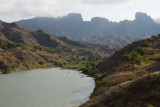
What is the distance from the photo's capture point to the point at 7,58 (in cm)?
17025

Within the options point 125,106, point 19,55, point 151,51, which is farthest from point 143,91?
point 19,55

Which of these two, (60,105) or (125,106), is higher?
(125,106)

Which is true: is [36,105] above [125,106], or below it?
below

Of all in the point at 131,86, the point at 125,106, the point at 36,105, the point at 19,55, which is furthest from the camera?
the point at 19,55

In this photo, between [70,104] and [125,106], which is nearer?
[125,106]

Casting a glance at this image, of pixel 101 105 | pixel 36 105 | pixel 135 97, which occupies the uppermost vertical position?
pixel 135 97

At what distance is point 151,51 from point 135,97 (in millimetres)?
99504

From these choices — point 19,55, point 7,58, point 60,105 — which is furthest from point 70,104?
point 19,55

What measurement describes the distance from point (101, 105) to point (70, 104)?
86.8ft

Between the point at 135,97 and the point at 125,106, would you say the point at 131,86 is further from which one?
the point at 125,106

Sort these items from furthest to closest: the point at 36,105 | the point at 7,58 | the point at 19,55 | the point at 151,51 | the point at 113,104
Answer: the point at 19,55, the point at 7,58, the point at 151,51, the point at 36,105, the point at 113,104

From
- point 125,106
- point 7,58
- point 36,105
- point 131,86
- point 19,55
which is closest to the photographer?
point 125,106

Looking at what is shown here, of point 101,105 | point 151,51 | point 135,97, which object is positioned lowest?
point 101,105

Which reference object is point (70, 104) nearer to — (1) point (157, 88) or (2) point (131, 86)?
(2) point (131, 86)
